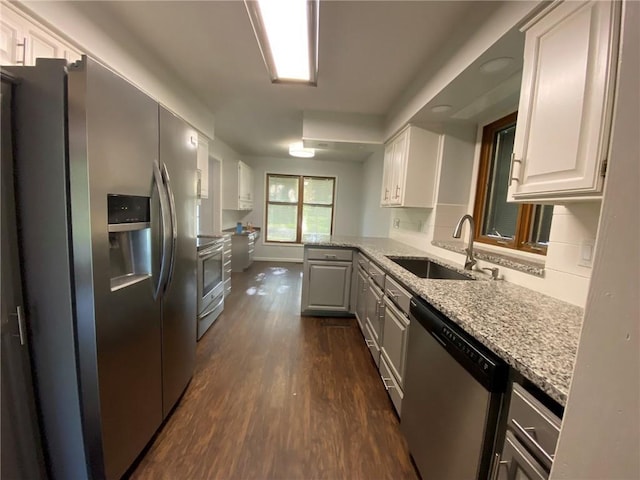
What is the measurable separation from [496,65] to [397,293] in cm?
150

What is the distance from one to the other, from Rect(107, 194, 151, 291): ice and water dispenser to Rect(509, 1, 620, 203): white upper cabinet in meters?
1.74

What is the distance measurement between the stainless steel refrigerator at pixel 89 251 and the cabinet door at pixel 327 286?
6.52 feet

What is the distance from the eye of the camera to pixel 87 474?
102 centimetres

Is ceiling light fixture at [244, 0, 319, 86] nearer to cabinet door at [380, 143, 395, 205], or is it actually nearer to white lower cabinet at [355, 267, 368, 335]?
cabinet door at [380, 143, 395, 205]

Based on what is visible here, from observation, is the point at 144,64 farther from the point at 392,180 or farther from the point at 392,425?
the point at 392,425

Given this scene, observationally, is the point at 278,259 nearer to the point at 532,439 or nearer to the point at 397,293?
the point at 397,293

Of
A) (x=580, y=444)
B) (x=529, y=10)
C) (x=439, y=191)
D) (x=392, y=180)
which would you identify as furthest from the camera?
(x=392, y=180)

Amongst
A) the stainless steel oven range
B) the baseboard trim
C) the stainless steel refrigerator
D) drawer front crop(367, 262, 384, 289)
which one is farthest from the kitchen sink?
the baseboard trim

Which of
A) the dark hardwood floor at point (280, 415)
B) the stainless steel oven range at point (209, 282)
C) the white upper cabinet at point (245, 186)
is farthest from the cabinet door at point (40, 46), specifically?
the white upper cabinet at point (245, 186)

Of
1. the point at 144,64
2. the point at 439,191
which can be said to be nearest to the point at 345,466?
the point at 439,191

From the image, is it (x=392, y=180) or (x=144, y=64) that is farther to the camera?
(x=392, y=180)

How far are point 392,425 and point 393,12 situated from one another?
2563mm

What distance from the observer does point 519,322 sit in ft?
3.29

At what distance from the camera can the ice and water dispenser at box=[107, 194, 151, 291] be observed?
108 centimetres
